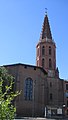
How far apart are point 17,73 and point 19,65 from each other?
2.30 meters

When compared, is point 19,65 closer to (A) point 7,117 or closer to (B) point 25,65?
(B) point 25,65

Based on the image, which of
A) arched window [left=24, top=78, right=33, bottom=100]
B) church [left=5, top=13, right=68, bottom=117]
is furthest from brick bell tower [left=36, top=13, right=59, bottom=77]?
arched window [left=24, top=78, right=33, bottom=100]

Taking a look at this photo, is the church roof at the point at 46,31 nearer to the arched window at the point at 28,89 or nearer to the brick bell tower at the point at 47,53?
the brick bell tower at the point at 47,53

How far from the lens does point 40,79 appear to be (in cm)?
5519

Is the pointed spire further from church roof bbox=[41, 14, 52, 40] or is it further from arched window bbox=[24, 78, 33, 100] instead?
arched window bbox=[24, 78, 33, 100]

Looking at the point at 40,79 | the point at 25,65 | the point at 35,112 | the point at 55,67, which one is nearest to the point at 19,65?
the point at 25,65

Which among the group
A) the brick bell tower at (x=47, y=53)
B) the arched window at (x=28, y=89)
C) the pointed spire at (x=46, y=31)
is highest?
the pointed spire at (x=46, y=31)

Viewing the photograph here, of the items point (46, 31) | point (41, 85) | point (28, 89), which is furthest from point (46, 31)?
point (28, 89)

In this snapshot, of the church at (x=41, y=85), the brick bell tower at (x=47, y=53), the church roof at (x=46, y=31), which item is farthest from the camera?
the church roof at (x=46, y=31)

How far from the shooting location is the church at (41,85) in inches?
1984

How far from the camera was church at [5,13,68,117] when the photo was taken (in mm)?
50384

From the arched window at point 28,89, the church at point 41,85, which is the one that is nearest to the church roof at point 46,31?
the church at point 41,85

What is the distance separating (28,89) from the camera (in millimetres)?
53125

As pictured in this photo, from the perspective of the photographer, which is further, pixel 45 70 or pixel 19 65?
pixel 45 70
